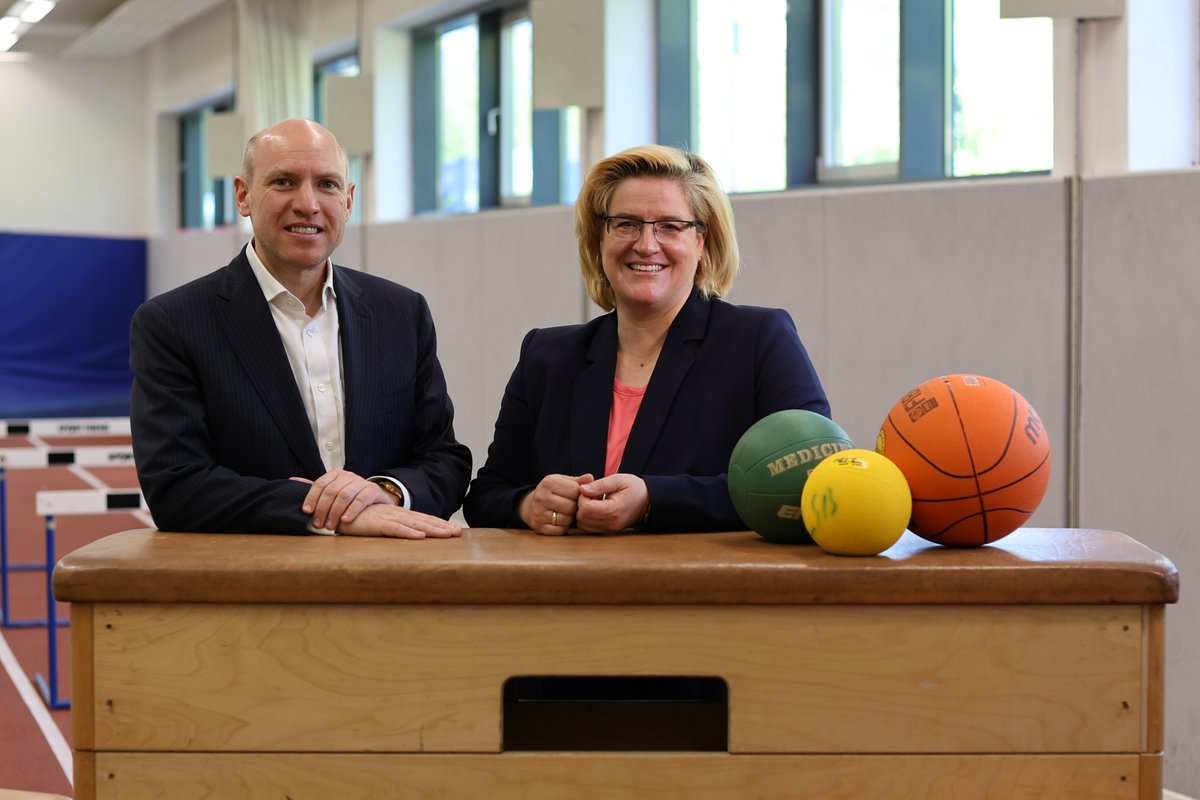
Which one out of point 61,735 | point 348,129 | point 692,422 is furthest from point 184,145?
point 692,422

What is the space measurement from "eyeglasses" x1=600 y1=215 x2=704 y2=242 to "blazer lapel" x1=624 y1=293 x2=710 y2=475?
0.55ft

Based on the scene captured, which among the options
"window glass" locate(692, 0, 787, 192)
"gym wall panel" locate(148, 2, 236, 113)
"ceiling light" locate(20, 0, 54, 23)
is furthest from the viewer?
"gym wall panel" locate(148, 2, 236, 113)

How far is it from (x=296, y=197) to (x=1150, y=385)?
3150 millimetres

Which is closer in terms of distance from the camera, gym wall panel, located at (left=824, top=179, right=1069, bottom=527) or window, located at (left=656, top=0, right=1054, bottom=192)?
gym wall panel, located at (left=824, top=179, right=1069, bottom=527)

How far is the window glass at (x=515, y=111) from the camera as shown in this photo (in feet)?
31.7

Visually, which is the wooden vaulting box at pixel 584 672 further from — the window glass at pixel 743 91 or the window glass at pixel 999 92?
the window glass at pixel 743 91

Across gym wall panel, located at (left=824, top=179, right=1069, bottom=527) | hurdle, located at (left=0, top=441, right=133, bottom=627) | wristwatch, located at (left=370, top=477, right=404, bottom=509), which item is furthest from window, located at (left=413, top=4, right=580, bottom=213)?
wristwatch, located at (left=370, top=477, right=404, bottom=509)

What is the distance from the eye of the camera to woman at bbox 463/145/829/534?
249cm

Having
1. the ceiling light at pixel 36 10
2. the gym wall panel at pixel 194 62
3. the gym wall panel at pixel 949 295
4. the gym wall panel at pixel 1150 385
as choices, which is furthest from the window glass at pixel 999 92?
the ceiling light at pixel 36 10

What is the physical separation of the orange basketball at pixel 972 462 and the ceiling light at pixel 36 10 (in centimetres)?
1405

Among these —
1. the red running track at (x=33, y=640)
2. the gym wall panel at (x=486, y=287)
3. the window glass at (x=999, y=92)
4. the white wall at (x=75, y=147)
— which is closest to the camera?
the red running track at (x=33, y=640)

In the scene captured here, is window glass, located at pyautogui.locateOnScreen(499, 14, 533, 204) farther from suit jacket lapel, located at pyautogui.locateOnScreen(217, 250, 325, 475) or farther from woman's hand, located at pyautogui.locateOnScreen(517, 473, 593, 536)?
woman's hand, located at pyautogui.locateOnScreen(517, 473, 593, 536)

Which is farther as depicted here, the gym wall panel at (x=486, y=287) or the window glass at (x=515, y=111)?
the window glass at (x=515, y=111)

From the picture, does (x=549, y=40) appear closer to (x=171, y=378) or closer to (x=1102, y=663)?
(x=171, y=378)
